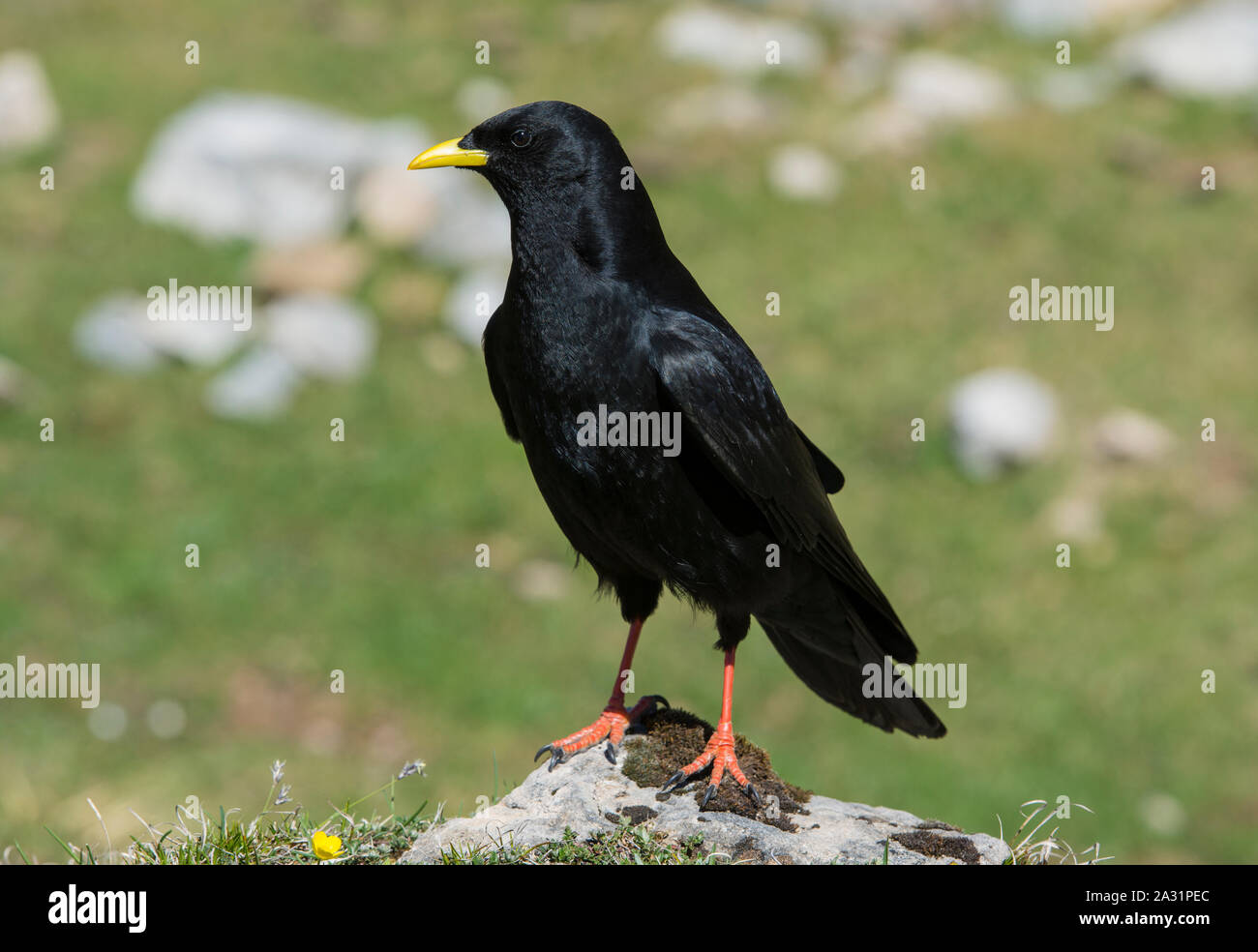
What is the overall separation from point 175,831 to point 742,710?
8502 mm

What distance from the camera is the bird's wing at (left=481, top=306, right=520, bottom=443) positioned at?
571 centimetres

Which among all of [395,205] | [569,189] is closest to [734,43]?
[395,205]

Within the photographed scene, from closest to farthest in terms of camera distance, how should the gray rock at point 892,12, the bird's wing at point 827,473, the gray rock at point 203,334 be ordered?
the bird's wing at point 827,473 < the gray rock at point 203,334 < the gray rock at point 892,12

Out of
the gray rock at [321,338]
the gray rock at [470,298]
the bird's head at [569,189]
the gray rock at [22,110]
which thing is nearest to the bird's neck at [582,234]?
the bird's head at [569,189]

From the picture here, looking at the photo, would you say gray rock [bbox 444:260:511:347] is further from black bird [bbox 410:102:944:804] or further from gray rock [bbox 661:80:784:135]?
black bird [bbox 410:102:944:804]

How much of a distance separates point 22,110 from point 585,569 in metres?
11.1

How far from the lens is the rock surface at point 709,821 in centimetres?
511

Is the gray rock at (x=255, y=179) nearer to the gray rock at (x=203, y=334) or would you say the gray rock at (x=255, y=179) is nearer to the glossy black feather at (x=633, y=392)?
the gray rock at (x=203, y=334)

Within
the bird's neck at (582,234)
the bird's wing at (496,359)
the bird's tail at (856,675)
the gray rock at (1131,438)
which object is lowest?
the bird's tail at (856,675)

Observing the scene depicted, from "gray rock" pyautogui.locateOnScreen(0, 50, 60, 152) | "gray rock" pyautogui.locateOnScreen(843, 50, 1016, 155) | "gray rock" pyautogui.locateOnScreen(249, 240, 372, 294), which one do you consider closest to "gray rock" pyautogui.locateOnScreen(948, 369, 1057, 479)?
"gray rock" pyautogui.locateOnScreen(843, 50, 1016, 155)

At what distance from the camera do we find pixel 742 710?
43.1ft

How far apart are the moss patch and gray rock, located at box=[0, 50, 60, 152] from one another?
17743 mm

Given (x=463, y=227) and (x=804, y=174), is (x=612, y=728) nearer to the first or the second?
(x=463, y=227)

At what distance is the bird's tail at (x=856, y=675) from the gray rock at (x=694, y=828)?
0.72m
